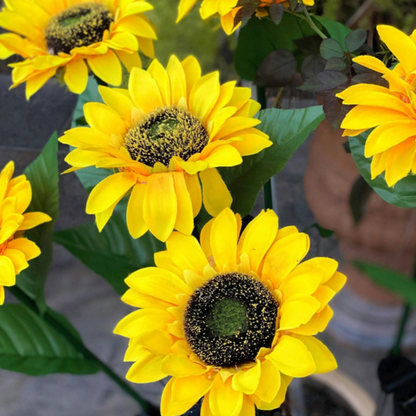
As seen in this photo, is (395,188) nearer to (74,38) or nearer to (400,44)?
(400,44)

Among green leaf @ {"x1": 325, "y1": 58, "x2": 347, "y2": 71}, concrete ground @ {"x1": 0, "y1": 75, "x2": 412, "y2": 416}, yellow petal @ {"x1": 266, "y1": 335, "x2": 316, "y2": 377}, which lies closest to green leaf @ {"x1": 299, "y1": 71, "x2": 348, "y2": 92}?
green leaf @ {"x1": 325, "y1": 58, "x2": 347, "y2": 71}

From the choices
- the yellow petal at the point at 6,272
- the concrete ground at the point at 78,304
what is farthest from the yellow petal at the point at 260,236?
the concrete ground at the point at 78,304

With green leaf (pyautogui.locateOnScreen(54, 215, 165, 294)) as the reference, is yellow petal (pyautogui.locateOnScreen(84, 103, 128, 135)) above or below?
above

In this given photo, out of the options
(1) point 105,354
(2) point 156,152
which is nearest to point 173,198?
(2) point 156,152

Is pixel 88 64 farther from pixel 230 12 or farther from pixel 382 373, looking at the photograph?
pixel 382 373

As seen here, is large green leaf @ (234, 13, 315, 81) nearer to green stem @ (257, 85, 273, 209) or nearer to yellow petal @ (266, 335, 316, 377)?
green stem @ (257, 85, 273, 209)
